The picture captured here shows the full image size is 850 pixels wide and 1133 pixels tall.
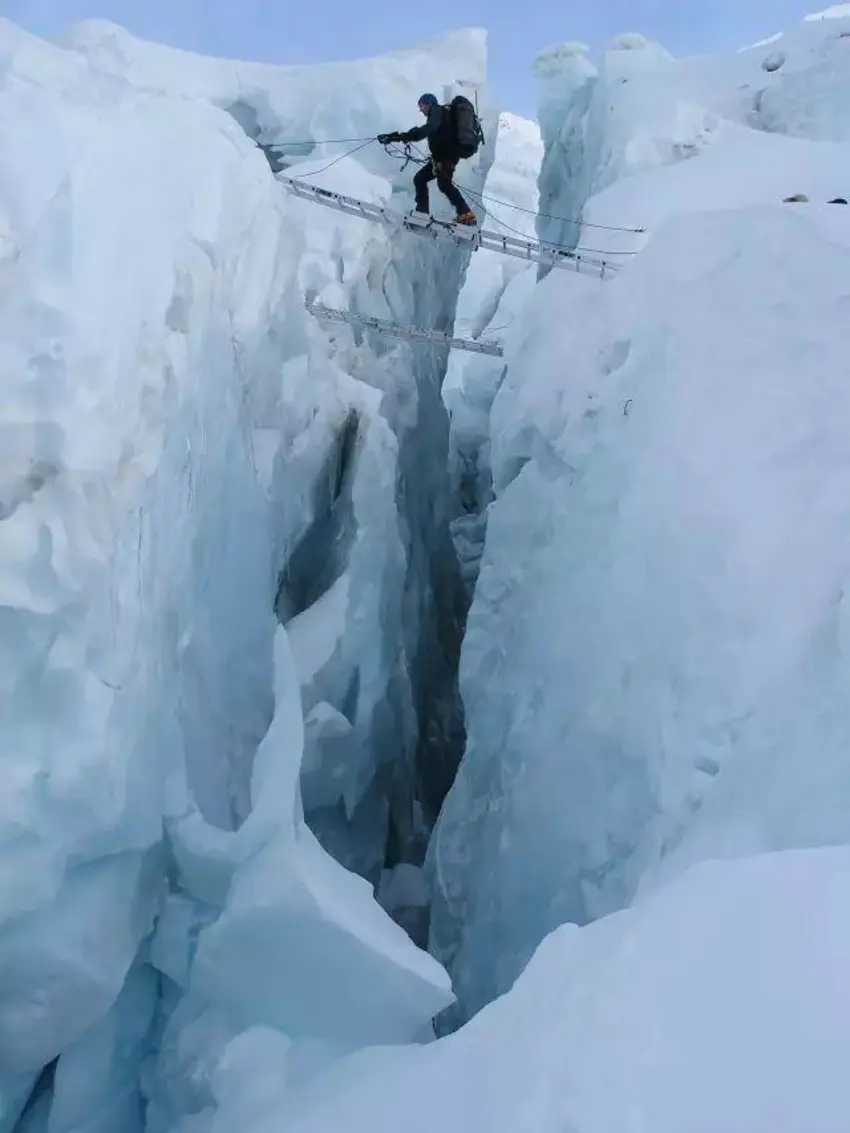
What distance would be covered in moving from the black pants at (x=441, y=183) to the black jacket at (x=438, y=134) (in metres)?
0.07

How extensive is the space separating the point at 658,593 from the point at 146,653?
2.47m

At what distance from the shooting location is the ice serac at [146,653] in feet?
11.1

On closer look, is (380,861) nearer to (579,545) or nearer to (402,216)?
(579,545)

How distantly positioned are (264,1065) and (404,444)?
7173mm

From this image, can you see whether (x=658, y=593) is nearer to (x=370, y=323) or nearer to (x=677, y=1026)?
(x=677, y=1026)

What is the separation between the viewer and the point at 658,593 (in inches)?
184

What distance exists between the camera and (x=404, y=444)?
1003 centimetres

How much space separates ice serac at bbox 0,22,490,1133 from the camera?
11.1ft

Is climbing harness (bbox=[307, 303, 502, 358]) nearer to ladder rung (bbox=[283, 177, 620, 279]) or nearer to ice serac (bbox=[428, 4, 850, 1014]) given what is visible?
ladder rung (bbox=[283, 177, 620, 279])

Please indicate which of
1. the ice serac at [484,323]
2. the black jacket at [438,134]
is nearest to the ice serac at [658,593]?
the black jacket at [438,134]

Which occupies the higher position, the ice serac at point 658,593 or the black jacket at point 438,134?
the black jacket at point 438,134

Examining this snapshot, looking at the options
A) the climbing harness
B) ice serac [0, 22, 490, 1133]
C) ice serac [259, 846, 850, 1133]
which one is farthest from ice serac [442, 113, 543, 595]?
ice serac [259, 846, 850, 1133]

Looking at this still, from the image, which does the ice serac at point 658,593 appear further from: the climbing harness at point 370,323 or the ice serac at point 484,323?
the ice serac at point 484,323

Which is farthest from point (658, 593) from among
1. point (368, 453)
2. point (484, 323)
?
point (484, 323)
